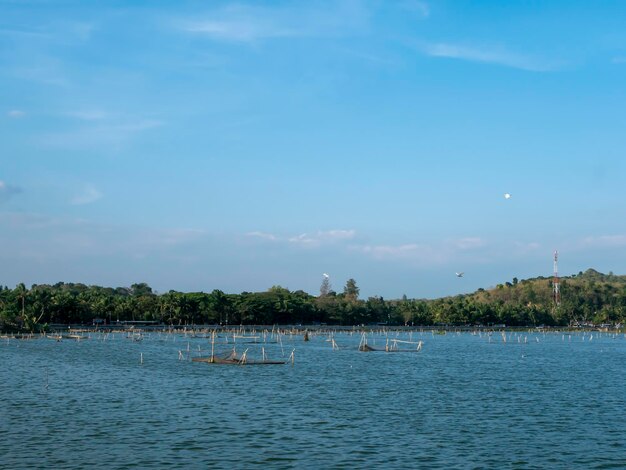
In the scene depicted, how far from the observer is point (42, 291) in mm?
157000

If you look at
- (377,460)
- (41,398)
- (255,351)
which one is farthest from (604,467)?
(255,351)

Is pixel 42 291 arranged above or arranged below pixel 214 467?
above

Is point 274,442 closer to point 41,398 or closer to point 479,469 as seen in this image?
point 479,469

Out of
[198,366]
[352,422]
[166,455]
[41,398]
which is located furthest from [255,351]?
[166,455]

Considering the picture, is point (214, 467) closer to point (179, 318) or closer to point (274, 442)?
point (274, 442)

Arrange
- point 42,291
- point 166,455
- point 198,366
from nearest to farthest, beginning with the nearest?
1. point 166,455
2. point 198,366
3. point 42,291

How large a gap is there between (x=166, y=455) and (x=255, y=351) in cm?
7405

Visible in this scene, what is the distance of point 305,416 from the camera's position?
41.8m

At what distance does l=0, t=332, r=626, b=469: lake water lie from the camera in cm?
3091

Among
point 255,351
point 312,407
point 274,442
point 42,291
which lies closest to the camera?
point 274,442

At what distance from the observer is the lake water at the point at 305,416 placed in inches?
1217

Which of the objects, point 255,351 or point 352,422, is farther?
point 255,351

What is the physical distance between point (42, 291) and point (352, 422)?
131 meters

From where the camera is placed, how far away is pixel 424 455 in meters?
31.5
